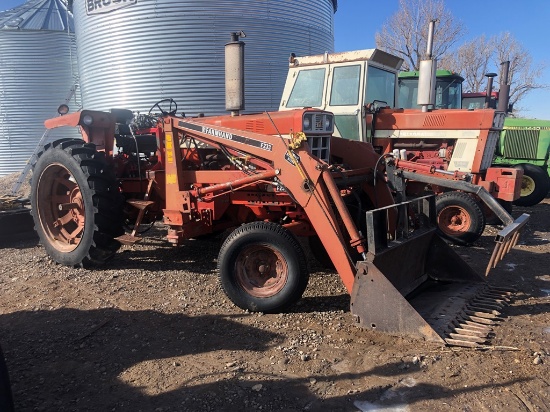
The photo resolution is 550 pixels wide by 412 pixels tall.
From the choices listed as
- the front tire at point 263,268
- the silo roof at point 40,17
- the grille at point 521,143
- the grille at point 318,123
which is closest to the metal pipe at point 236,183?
the front tire at point 263,268

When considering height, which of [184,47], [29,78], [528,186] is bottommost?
[528,186]

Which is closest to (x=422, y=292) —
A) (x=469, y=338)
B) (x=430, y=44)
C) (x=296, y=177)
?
(x=469, y=338)

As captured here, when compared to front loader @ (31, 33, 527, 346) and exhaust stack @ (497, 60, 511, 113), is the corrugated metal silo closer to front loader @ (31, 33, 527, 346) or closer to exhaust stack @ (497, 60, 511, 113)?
exhaust stack @ (497, 60, 511, 113)

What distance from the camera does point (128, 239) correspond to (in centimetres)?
525

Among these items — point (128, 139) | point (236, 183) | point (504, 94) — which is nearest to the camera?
point (236, 183)

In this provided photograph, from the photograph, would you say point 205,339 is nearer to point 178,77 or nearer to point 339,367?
point 339,367

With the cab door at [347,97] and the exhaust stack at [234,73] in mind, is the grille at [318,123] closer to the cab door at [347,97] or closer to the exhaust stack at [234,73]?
the exhaust stack at [234,73]

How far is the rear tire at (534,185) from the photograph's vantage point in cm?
1012

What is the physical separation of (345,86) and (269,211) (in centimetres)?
316

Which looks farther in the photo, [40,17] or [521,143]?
[40,17]

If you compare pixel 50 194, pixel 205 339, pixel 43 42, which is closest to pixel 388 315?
pixel 205 339

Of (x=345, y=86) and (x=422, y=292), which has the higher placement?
(x=345, y=86)

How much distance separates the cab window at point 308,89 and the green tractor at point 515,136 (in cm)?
345

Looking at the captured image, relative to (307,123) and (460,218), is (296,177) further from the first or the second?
(460,218)
